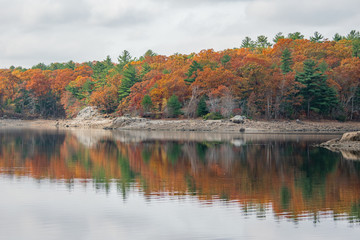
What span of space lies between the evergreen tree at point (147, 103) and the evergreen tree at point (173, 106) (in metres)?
4.50

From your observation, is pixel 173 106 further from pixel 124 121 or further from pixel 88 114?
pixel 88 114

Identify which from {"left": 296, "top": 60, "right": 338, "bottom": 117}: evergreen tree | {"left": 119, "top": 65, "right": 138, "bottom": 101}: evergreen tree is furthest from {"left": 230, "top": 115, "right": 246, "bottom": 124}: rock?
{"left": 119, "top": 65, "right": 138, "bottom": 101}: evergreen tree

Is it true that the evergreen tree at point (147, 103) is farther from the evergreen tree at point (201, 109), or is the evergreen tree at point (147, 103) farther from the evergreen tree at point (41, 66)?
the evergreen tree at point (41, 66)

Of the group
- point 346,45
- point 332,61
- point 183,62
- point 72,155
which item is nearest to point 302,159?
point 72,155

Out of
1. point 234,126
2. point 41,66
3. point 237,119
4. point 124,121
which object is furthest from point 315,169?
point 41,66

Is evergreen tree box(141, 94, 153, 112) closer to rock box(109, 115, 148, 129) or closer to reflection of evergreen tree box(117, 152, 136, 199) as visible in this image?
rock box(109, 115, 148, 129)

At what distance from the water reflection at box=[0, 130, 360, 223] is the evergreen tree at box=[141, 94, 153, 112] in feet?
144

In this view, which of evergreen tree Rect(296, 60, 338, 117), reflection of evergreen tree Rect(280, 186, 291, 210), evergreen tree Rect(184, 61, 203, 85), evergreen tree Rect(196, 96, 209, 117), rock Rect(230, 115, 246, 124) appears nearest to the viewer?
reflection of evergreen tree Rect(280, 186, 291, 210)

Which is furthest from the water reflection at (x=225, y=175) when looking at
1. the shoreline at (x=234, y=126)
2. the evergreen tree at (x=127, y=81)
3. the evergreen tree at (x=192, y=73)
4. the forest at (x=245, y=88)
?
the evergreen tree at (x=127, y=81)

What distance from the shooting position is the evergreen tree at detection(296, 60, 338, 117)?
240 ft

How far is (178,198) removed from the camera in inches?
646

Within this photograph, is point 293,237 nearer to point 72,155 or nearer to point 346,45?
point 72,155

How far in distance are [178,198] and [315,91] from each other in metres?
61.9

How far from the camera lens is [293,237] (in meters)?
11.6
